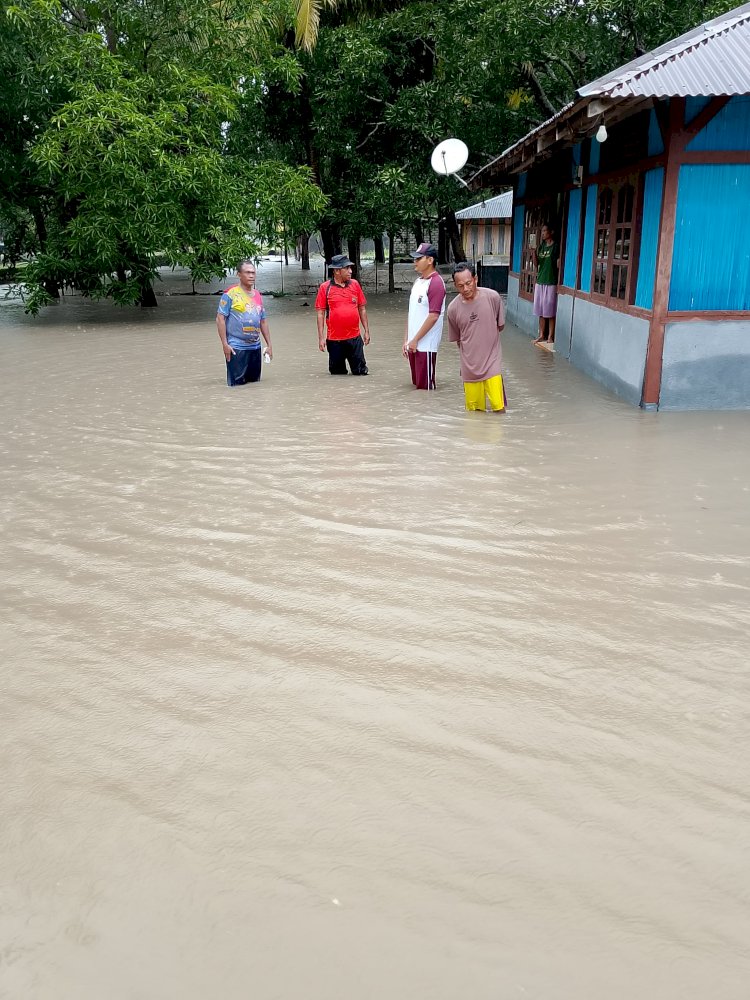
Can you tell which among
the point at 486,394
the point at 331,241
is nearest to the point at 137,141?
the point at 486,394

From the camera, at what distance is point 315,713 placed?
11.7 ft

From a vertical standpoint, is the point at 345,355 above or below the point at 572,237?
below

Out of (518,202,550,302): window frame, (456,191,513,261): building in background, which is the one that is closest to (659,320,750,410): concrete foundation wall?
(518,202,550,302): window frame

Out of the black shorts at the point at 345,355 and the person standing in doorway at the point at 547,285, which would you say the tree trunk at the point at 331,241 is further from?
Result: the black shorts at the point at 345,355

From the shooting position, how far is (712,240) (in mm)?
8781

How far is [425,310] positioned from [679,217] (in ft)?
8.80

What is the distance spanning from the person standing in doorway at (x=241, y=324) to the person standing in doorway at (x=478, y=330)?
2.53 metres

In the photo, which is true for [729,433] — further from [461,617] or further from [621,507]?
[461,617]

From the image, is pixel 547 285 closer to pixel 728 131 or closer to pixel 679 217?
pixel 679 217

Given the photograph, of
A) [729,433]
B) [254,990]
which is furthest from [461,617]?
[729,433]

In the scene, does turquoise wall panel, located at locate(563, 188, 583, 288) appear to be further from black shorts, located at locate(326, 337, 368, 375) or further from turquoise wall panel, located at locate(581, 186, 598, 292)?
black shorts, located at locate(326, 337, 368, 375)

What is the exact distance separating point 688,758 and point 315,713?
Answer: 138 centimetres

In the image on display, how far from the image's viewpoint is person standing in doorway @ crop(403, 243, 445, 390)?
970 centimetres

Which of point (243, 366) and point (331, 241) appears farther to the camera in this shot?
point (331, 241)
